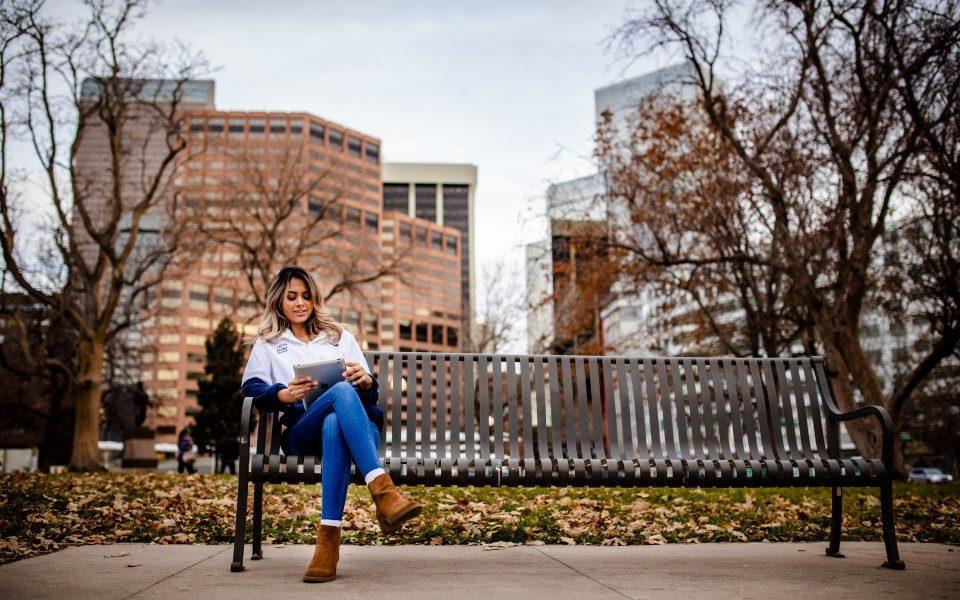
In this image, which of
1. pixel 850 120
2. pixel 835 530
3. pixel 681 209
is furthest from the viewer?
pixel 681 209

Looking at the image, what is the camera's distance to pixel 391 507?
339cm

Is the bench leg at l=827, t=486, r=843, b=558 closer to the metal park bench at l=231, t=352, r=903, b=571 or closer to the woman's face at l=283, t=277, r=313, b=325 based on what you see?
the metal park bench at l=231, t=352, r=903, b=571

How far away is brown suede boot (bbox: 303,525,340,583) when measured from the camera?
339 cm

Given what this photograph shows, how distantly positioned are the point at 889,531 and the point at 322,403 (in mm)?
3096

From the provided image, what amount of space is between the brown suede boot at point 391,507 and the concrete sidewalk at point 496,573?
27 centimetres

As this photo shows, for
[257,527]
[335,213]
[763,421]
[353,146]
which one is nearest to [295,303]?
[257,527]

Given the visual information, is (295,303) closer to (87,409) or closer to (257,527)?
(257,527)

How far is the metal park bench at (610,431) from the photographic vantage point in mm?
4168

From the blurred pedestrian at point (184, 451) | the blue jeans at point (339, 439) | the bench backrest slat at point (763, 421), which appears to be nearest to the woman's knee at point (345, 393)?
the blue jeans at point (339, 439)

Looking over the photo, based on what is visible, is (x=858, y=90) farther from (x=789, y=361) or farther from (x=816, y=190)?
(x=789, y=361)

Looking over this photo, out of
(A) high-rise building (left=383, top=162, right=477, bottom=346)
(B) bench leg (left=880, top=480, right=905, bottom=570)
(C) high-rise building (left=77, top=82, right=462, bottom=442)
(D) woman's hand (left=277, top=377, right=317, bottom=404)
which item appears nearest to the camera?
(D) woman's hand (left=277, top=377, right=317, bottom=404)

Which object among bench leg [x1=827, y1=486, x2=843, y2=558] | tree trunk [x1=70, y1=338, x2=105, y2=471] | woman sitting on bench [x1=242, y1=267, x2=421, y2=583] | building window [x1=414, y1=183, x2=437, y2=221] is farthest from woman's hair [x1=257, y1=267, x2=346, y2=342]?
building window [x1=414, y1=183, x2=437, y2=221]

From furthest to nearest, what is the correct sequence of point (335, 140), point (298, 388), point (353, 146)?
point (335, 140), point (353, 146), point (298, 388)

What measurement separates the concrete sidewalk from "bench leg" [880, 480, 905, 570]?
76 millimetres
